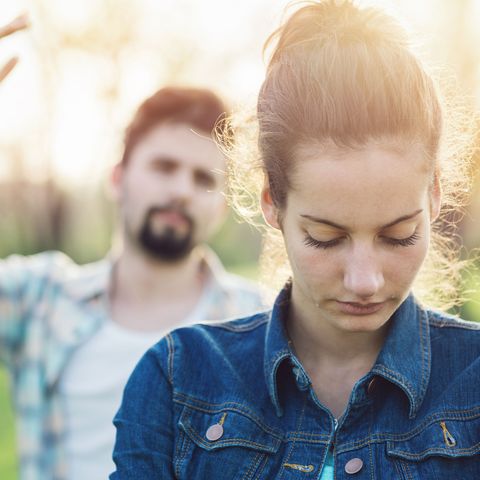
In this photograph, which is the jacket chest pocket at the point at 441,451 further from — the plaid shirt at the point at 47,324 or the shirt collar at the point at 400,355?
the plaid shirt at the point at 47,324

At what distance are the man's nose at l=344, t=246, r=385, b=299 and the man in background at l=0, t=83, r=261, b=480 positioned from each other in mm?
2102

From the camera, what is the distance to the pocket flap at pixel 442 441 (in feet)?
5.87

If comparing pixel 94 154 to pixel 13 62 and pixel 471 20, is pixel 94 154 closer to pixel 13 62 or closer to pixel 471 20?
pixel 471 20

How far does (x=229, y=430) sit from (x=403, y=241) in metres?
0.61

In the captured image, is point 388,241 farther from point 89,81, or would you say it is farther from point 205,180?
point 89,81

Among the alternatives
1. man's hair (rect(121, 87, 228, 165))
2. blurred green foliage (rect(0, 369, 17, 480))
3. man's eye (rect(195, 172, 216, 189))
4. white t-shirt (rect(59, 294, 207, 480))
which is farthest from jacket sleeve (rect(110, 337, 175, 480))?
blurred green foliage (rect(0, 369, 17, 480))

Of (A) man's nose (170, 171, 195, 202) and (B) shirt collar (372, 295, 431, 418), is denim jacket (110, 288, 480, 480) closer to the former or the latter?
(B) shirt collar (372, 295, 431, 418)

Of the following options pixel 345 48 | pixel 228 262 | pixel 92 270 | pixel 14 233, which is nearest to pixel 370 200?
pixel 345 48

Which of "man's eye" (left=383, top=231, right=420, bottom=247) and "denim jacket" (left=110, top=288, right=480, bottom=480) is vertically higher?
"man's eye" (left=383, top=231, right=420, bottom=247)

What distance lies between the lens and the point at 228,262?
73.6ft

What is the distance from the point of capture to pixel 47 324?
13.2ft

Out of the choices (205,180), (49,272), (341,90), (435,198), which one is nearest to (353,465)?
(435,198)

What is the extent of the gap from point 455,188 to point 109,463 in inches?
85.2

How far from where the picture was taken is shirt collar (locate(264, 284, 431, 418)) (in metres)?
1.90
